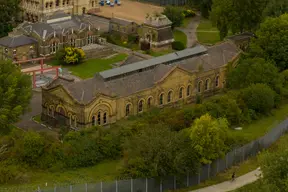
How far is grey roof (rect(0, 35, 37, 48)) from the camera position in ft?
289

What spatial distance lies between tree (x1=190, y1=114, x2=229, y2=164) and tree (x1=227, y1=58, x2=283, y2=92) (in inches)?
726

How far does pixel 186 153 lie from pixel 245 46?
3871 centimetres

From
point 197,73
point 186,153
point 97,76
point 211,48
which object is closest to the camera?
point 186,153

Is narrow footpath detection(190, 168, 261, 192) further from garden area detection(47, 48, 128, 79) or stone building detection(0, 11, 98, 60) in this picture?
stone building detection(0, 11, 98, 60)

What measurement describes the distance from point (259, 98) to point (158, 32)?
31.7m

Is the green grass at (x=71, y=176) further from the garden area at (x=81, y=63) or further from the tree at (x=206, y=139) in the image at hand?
the garden area at (x=81, y=63)

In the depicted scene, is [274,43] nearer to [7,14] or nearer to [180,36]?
[180,36]

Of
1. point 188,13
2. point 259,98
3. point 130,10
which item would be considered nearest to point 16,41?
point 130,10

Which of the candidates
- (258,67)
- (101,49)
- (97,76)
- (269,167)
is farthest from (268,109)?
(101,49)

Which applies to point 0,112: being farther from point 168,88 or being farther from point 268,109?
point 268,109

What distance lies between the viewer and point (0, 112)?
60.7 m

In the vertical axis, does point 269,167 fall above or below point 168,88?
above

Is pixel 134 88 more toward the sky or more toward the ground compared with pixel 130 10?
more toward the sky

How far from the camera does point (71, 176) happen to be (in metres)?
53.4
